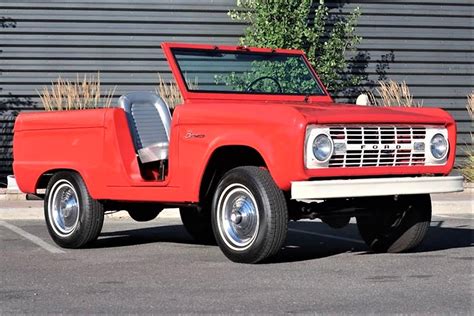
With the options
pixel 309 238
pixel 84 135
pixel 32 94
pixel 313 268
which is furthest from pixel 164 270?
pixel 32 94

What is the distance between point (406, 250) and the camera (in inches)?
385

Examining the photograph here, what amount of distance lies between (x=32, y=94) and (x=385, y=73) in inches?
239

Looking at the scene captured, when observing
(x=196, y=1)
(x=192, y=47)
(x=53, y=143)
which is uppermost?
(x=196, y=1)

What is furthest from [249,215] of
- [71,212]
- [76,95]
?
[76,95]

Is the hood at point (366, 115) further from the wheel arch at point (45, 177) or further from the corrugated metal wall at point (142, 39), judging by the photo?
the corrugated metal wall at point (142, 39)

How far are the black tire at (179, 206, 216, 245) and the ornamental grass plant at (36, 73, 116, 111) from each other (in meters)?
6.05

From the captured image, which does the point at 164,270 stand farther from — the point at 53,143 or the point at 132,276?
the point at 53,143

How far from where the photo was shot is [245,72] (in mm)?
10547

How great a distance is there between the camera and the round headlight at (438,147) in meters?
9.30

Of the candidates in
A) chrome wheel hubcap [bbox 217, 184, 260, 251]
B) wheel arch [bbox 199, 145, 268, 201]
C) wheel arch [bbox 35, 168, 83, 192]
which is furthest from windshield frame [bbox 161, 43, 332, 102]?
wheel arch [bbox 35, 168, 83, 192]

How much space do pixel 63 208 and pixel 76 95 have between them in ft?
A: 22.6

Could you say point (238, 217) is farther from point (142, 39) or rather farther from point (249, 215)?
point (142, 39)

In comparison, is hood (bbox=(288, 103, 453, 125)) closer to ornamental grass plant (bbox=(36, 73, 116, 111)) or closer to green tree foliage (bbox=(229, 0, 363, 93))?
ornamental grass plant (bbox=(36, 73, 116, 111))

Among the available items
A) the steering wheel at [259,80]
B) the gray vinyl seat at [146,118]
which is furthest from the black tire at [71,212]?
the steering wheel at [259,80]
